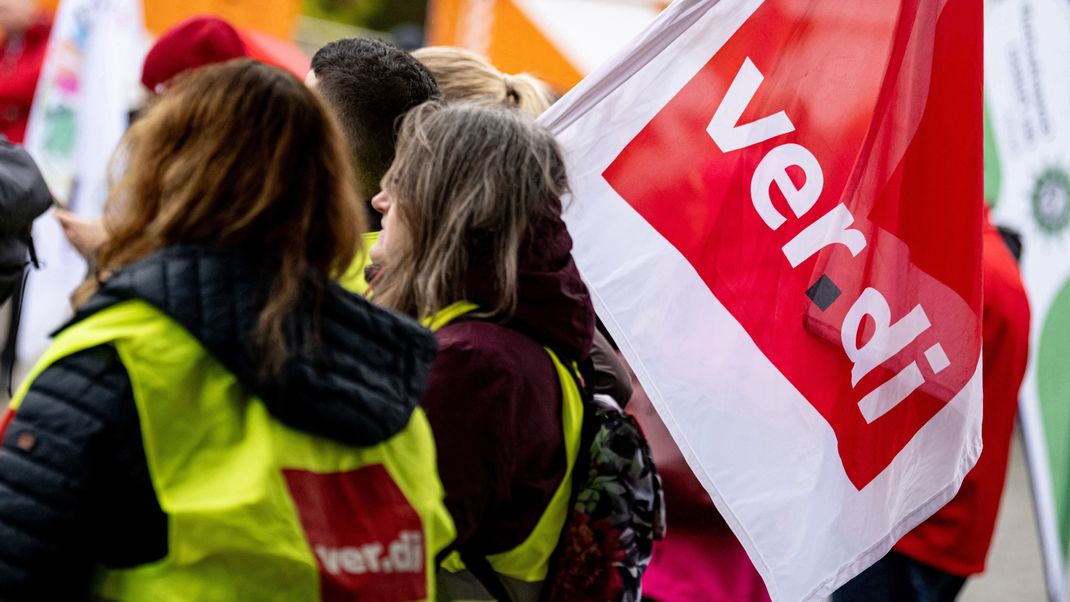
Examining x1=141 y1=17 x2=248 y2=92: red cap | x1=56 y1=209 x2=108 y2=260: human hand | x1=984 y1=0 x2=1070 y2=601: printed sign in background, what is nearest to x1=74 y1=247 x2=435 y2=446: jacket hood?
x1=56 y1=209 x2=108 y2=260: human hand

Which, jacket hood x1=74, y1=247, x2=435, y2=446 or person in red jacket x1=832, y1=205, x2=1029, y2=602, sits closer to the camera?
jacket hood x1=74, y1=247, x2=435, y2=446

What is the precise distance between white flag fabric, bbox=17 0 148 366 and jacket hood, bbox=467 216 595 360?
367cm

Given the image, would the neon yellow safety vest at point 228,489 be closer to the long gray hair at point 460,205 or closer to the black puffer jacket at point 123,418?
the black puffer jacket at point 123,418

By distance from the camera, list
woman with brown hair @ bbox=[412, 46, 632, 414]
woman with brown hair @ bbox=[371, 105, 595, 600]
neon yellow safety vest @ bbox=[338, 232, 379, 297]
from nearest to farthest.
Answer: neon yellow safety vest @ bbox=[338, 232, 379, 297] → woman with brown hair @ bbox=[371, 105, 595, 600] → woman with brown hair @ bbox=[412, 46, 632, 414]

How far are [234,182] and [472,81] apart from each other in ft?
5.81

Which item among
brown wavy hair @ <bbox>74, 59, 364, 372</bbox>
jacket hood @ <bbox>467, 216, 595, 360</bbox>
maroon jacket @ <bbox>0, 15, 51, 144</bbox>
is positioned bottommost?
maroon jacket @ <bbox>0, 15, 51, 144</bbox>

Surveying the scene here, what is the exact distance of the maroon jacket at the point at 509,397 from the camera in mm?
2125

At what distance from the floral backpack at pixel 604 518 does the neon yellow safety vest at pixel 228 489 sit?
58cm

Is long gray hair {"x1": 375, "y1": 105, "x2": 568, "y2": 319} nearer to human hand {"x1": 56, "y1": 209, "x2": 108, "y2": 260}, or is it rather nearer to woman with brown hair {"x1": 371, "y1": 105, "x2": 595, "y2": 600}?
woman with brown hair {"x1": 371, "y1": 105, "x2": 595, "y2": 600}

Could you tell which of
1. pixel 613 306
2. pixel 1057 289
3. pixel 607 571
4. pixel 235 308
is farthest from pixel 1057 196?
pixel 235 308

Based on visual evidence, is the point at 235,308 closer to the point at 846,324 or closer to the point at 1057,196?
the point at 846,324

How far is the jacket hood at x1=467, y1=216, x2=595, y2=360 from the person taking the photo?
228 centimetres

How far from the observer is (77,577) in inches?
64.4

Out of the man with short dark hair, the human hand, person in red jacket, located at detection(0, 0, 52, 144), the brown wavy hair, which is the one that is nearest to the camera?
the brown wavy hair
